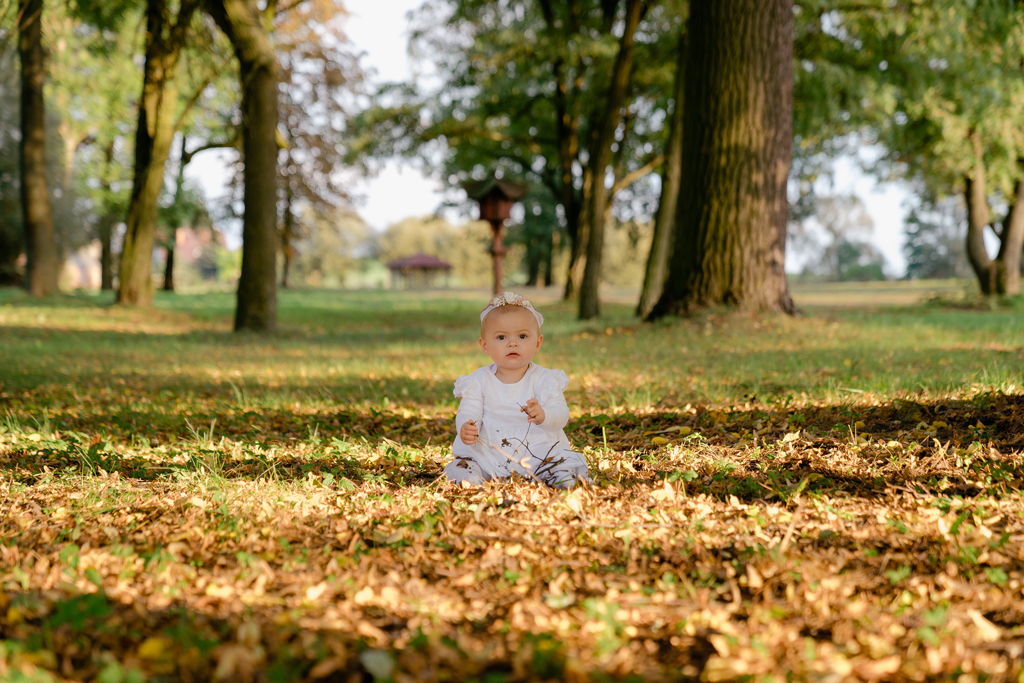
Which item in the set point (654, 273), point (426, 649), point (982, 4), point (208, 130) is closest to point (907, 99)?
point (982, 4)

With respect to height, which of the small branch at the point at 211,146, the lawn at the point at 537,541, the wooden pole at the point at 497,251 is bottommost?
the lawn at the point at 537,541

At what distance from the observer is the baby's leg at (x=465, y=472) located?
3438 mm

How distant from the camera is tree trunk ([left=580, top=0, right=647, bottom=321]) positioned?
14875mm

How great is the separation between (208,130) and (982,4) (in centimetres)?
2397

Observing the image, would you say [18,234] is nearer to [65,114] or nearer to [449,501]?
[65,114]

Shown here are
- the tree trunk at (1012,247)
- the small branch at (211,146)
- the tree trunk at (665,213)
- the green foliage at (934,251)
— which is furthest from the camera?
the green foliage at (934,251)

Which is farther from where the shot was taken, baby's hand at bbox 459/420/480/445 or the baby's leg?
the baby's leg

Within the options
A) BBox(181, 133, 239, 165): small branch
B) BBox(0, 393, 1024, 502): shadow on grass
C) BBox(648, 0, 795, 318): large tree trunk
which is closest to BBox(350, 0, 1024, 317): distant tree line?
BBox(648, 0, 795, 318): large tree trunk

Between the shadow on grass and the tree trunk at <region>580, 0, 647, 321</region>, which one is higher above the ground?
the tree trunk at <region>580, 0, 647, 321</region>

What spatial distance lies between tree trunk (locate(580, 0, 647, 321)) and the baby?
1224 cm

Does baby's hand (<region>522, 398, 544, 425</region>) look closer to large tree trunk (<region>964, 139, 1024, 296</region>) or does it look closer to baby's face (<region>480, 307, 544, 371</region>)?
baby's face (<region>480, 307, 544, 371</region>)

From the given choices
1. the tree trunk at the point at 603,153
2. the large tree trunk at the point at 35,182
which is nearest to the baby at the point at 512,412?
the tree trunk at the point at 603,153

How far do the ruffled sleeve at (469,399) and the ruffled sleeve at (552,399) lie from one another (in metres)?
0.27

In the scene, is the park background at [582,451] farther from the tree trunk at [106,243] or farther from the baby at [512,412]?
the tree trunk at [106,243]
